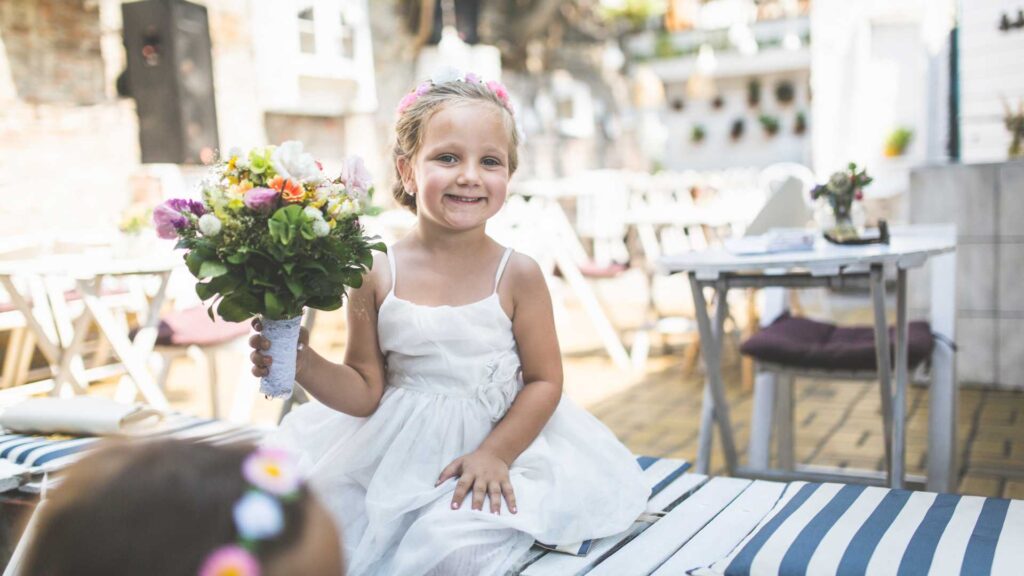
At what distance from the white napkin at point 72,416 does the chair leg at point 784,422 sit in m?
2.13

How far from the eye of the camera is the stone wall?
473 cm

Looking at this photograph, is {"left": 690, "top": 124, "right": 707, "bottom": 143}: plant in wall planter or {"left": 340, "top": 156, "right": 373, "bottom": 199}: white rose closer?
{"left": 340, "top": 156, "right": 373, "bottom": 199}: white rose

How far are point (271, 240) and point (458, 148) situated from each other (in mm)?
437

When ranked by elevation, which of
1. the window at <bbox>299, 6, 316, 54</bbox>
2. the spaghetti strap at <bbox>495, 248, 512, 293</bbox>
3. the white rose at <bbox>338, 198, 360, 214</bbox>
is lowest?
the spaghetti strap at <bbox>495, 248, 512, 293</bbox>

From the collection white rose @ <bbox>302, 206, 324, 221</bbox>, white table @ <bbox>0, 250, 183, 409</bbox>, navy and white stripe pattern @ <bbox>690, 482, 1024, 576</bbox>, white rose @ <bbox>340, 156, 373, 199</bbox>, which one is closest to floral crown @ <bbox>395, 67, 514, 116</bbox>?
white rose @ <bbox>340, 156, 373, 199</bbox>

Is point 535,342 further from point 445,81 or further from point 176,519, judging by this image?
point 176,519

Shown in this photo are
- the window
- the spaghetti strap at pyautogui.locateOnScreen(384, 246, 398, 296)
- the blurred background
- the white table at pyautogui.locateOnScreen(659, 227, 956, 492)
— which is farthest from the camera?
the window

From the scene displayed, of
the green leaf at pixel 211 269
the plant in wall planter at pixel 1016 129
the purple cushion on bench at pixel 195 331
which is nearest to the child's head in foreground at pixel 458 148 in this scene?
the green leaf at pixel 211 269

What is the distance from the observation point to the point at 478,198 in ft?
5.81

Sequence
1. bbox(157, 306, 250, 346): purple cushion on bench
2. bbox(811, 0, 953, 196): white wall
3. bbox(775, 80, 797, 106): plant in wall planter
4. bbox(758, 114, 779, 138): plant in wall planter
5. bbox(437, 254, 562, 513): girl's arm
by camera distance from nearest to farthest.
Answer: bbox(437, 254, 562, 513): girl's arm
bbox(157, 306, 250, 346): purple cushion on bench
bbox(811, 0, 953, 196): white wall
bbox(775, 80, 797, 106): plant in wall planter
bbox(758, 114, 779, 138): plant in wall planter

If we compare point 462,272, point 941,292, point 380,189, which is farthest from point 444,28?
point 462,272

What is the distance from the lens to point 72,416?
7.37 feet

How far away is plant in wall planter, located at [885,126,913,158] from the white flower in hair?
10905 millimetres

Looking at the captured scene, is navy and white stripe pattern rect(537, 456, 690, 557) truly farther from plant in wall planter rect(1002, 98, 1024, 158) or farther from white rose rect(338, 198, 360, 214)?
plant in wall planter rect(1002, 98, 1024, 158)
